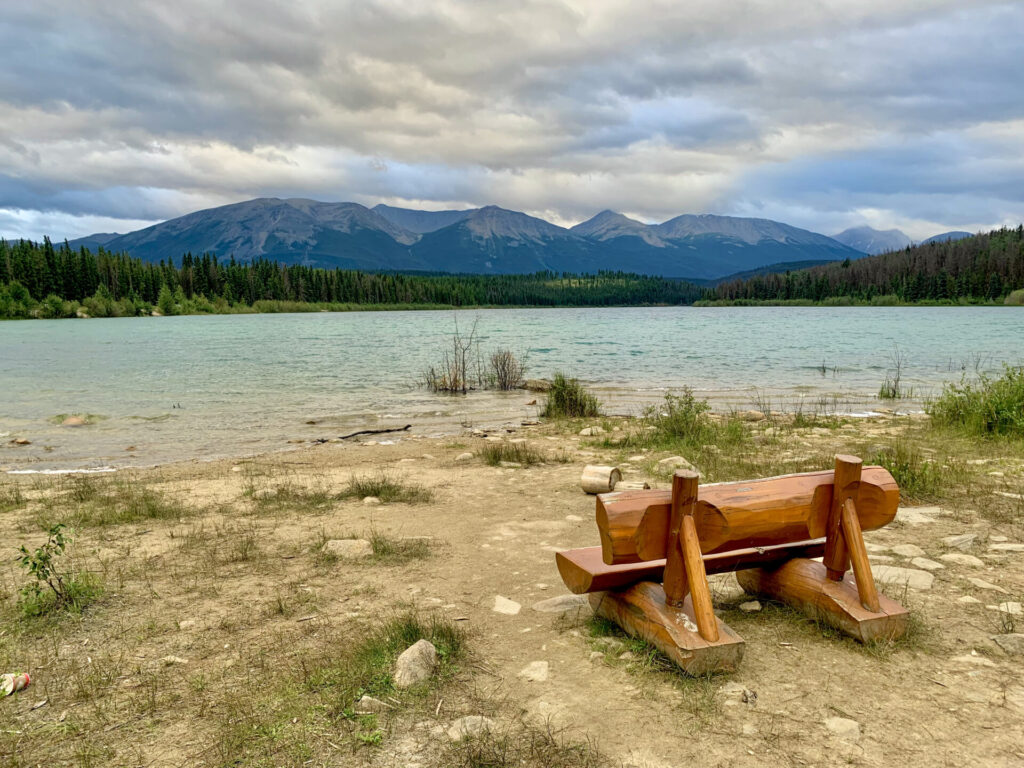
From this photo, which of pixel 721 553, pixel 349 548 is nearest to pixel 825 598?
pixel 721 553

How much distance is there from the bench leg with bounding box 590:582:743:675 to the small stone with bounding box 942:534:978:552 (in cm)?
360

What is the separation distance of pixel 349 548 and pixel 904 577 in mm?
5359

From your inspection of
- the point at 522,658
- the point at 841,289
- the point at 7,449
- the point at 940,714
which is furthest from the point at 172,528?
the point at 841,289

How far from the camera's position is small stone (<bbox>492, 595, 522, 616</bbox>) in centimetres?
522

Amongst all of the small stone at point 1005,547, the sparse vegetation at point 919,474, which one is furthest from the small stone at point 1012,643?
the sparse vegetation at point 919,474

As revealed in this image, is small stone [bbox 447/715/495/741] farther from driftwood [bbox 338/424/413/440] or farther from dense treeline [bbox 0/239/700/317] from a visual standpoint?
dense treeline [bbox 0/239/700/317]

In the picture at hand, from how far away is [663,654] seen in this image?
4.24 meters

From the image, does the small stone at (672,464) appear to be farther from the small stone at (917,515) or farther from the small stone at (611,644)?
the small stone at (611,644)

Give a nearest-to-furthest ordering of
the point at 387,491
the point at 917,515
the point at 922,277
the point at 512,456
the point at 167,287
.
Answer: the point at 917,515 → the point at 387,491 → the point at 512,456 → the point at 167,287 → the point at 922,277

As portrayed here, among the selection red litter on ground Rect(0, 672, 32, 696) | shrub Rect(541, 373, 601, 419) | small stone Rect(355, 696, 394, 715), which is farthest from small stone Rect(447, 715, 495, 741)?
shrub Rect(541, 373, 601, 419)

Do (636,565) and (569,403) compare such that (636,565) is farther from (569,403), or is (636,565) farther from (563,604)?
(569,403)

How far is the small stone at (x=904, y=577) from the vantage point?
5.42 metres

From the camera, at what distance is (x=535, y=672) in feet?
13.8

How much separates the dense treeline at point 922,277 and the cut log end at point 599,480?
165 metres
